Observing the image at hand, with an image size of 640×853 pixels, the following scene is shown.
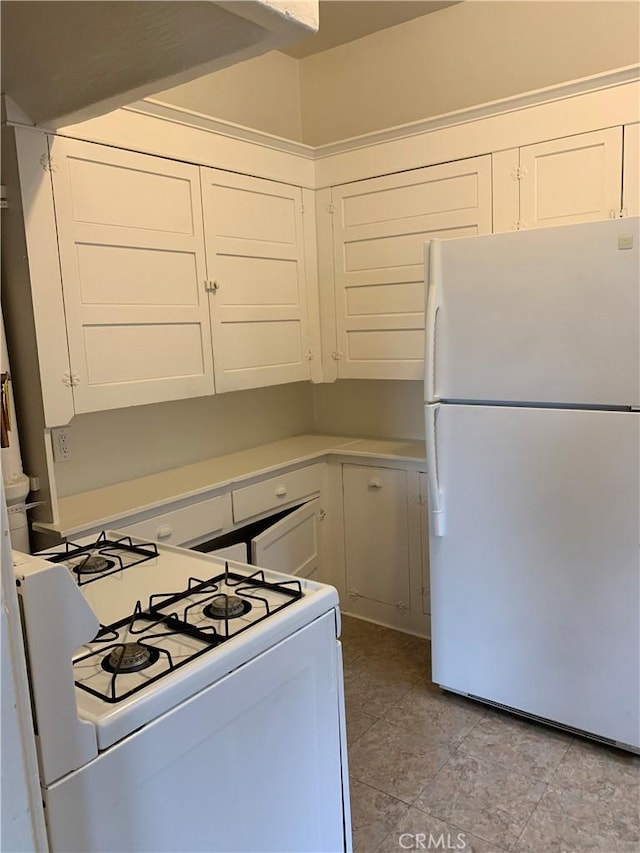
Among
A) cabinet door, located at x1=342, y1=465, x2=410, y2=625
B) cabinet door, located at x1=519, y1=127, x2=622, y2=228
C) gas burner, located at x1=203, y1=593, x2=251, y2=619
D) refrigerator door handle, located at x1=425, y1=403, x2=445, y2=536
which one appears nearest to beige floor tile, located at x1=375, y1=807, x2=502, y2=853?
refrigerator door handle, located at x1=425, y1=403, x2=445, y2=536

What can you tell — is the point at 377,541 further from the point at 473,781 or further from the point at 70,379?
the point at 70,379

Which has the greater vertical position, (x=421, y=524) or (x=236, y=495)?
(x=236, y=495)

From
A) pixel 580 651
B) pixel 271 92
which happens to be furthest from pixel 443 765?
pixel 271 92

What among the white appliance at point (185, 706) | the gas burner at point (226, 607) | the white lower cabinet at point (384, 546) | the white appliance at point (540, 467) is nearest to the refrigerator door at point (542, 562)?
the white appliance at point (540, 467)

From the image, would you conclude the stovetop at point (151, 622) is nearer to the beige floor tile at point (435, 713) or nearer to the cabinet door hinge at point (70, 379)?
the cabinet door hinge at point (70, 379)

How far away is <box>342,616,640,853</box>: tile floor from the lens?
6.11 feet

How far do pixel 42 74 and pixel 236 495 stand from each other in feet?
5.36

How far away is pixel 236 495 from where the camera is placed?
2.67 meters

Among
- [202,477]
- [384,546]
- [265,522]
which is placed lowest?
[384,546]

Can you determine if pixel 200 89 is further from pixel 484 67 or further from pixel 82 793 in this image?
pixel 82 793

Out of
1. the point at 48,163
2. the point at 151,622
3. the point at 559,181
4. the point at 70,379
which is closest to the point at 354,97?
the point at 559,181

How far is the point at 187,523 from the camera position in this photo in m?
2.47

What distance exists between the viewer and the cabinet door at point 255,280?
264cm

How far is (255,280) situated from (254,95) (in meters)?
1.12
